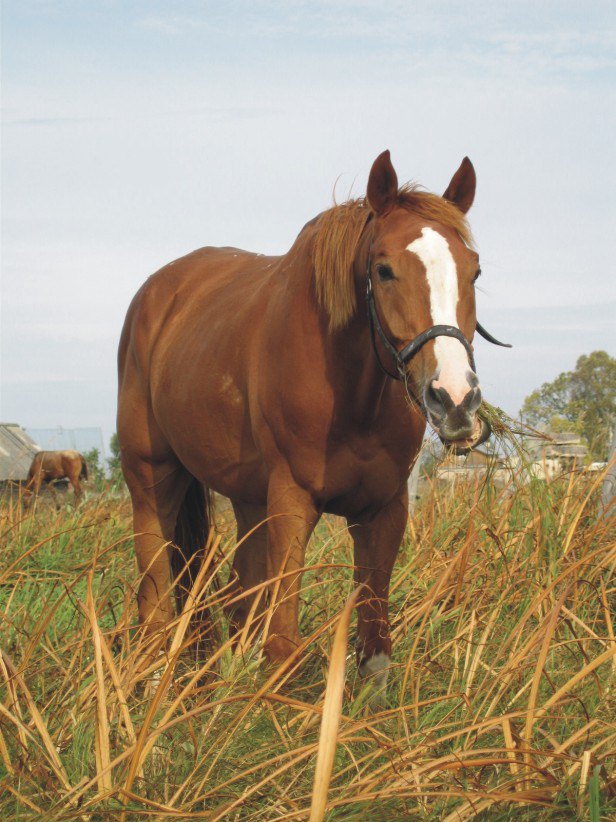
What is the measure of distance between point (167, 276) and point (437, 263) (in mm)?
2465

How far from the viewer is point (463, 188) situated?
3529 mm

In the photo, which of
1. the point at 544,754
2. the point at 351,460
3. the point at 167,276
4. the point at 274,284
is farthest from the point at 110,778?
the point at 167,276

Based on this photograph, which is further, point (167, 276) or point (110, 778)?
point (167, 276)

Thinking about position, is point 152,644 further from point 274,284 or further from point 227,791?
point 274,284

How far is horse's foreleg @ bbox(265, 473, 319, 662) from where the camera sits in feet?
11.1

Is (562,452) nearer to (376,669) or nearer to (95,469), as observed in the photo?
(95,469)

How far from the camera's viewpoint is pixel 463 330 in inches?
120

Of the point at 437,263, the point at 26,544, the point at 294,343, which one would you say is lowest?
the point at 26,544

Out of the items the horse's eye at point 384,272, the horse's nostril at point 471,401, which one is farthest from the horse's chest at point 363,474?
the horse's nostril at point 471,401

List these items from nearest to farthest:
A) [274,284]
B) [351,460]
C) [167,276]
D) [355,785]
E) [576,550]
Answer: [355,785] → [351,460] → [274,284] → [576,550] → [167,276]

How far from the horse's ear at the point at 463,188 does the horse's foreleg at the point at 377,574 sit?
1074 millimetres

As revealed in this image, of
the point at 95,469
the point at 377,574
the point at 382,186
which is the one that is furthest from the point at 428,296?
the point at 95,469

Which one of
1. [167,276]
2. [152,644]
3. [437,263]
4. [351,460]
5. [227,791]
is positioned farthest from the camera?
[167,276]

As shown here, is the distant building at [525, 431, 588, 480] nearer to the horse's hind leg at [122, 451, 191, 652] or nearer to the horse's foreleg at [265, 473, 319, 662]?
the horse's hind leg at [122, 451, 191, 652]
